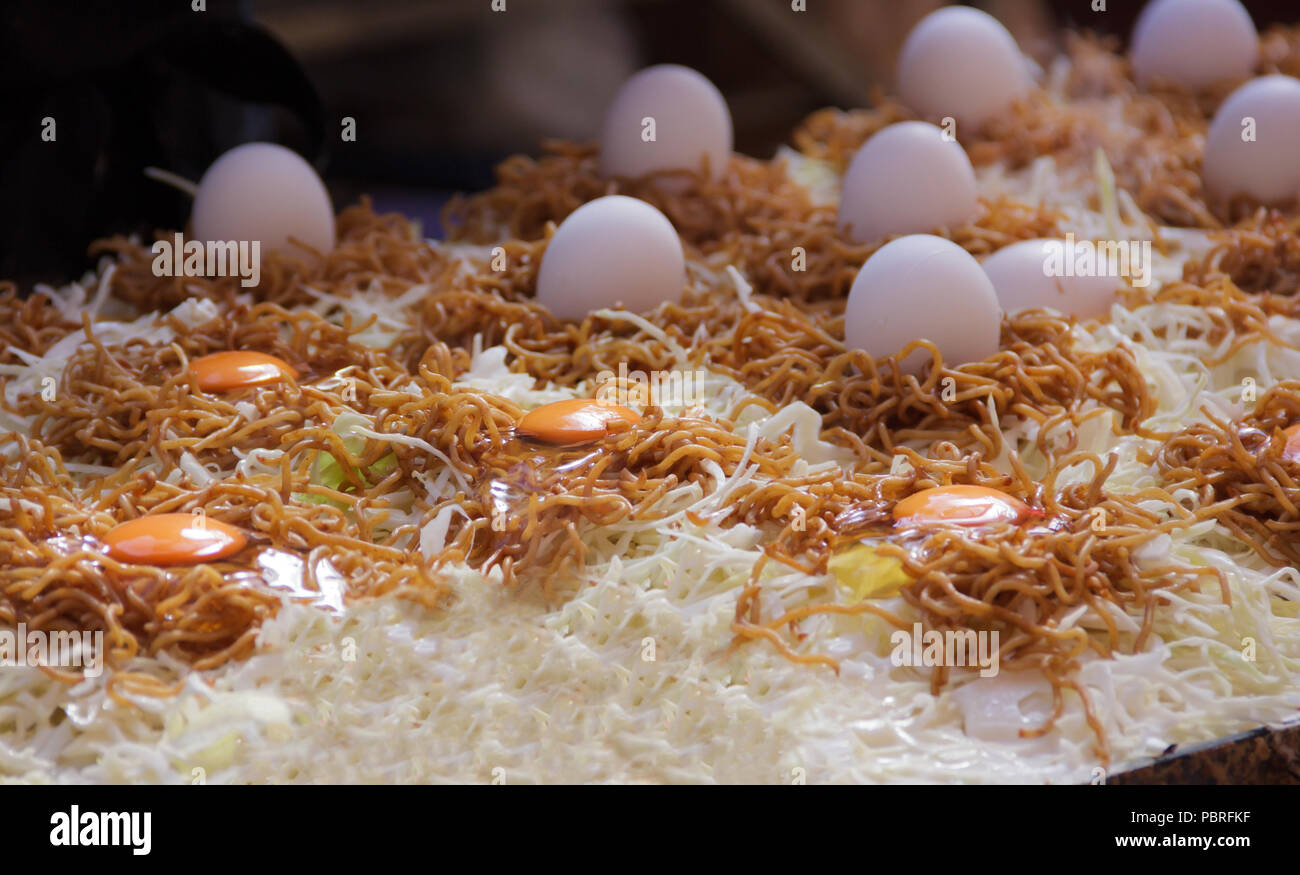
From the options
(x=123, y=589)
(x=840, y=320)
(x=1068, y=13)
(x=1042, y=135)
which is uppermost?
(x=1068, y=13)

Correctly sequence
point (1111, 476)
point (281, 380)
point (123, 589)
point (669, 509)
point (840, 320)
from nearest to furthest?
point (123, 589)
point (669, 509)
point (1111, 476)
point (281, 380)
point (840, 320)

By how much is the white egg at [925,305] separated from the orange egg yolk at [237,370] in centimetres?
79

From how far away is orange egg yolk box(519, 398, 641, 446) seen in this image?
61.3 inches

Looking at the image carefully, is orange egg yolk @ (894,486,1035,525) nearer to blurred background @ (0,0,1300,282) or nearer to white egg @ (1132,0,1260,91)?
blurred background @ (0,0,1300,282)

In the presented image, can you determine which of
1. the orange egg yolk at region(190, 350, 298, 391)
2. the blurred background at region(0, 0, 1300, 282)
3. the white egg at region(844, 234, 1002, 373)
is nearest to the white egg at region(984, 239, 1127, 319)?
the white egg at region(844, 234, 1002, 373)

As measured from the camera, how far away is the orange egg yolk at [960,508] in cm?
141

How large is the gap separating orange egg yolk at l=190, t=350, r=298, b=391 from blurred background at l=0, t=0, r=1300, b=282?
0.66 meters

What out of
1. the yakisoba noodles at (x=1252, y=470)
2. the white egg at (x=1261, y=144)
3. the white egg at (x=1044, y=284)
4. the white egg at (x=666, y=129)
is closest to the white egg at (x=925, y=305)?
the white egg at (x=1044, y=284)

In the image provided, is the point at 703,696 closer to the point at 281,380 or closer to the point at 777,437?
the point at 777,437

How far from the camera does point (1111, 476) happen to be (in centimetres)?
163

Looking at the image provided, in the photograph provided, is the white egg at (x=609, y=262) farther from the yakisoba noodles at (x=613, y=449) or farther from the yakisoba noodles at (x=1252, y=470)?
Result: the yakisoba noodles at (x=1252, y=470)

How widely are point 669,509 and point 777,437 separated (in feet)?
0.74

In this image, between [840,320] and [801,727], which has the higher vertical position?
[840,320]
